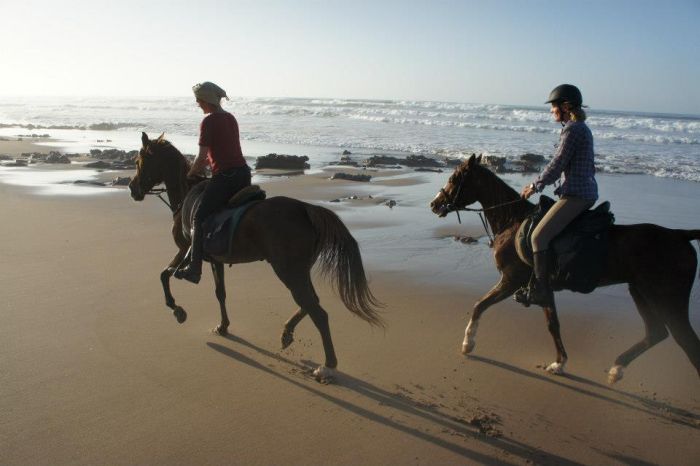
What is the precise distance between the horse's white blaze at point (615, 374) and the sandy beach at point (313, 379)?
8 centimetres

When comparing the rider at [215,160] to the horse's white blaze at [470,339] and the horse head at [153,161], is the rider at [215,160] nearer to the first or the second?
the horse head at [153,161]

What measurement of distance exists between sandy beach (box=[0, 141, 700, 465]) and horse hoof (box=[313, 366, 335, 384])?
0.18ft

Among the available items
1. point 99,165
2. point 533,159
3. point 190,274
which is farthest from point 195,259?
point 533,159

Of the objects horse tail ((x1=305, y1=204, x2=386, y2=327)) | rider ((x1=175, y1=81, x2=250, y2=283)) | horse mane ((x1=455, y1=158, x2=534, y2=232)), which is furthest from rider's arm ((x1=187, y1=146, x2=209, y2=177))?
horse mane ((x1=455, y1=158, x2=534, y2=232))

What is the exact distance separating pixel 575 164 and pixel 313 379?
2.93 meters

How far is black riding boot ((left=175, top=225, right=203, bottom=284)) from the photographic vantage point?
5.48 metres

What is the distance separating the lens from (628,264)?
465 centimetres

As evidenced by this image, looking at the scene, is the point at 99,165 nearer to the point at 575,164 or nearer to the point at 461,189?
the point at 461,189

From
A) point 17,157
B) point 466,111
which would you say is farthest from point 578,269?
point 466,111

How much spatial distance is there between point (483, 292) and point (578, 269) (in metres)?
2.46

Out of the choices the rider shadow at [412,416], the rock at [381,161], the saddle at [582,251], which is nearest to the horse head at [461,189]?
the saddle at [582,251]

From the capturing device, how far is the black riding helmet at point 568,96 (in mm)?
4773

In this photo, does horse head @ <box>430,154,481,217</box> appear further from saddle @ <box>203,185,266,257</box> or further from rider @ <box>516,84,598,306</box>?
saddle @ <box>203,185,266,257</box>

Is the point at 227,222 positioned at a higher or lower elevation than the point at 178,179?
lower
